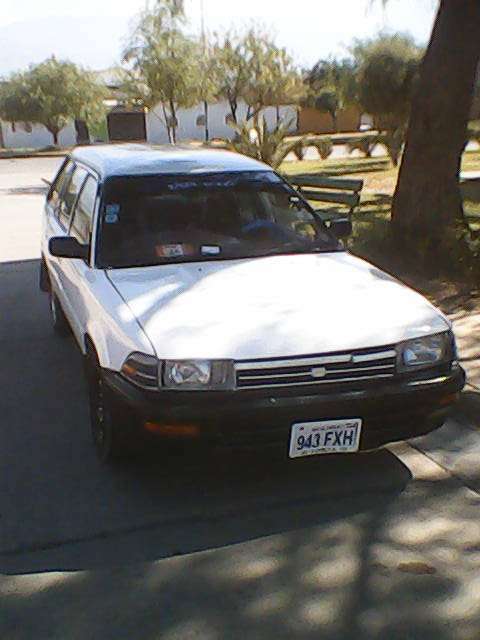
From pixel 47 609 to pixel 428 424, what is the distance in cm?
207

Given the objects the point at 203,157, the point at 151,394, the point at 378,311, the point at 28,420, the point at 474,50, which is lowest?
the point at 28,420

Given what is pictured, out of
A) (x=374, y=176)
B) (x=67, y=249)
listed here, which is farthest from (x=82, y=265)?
(x=374, y=176)

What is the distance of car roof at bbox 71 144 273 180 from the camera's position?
532 cm

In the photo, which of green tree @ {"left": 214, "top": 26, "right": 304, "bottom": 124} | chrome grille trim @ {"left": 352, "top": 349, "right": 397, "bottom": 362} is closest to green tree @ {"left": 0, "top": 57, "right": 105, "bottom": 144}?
green tree @ {"left": 214, "top": 26, "right": 304, "bottom": 124}

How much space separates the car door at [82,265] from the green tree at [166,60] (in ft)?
82.7

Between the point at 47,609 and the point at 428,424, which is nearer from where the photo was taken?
the point at 47,609

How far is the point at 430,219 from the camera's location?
345 inches

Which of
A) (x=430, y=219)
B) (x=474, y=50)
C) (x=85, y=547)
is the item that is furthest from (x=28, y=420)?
(x=474, y=50)

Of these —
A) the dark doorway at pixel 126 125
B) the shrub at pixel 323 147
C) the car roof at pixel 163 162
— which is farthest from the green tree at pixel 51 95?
the car roof at pixel 163 162

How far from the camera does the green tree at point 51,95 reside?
145 feet

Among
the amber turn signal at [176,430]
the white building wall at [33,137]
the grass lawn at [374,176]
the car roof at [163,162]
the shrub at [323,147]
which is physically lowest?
the white building wall at [33,137]

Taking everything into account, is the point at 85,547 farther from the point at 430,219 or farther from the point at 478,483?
the point at 430,219

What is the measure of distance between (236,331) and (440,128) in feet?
19.0

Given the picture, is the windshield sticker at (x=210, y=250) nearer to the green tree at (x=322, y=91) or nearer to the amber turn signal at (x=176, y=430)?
the amber turn signal at (x=176, y=430)
